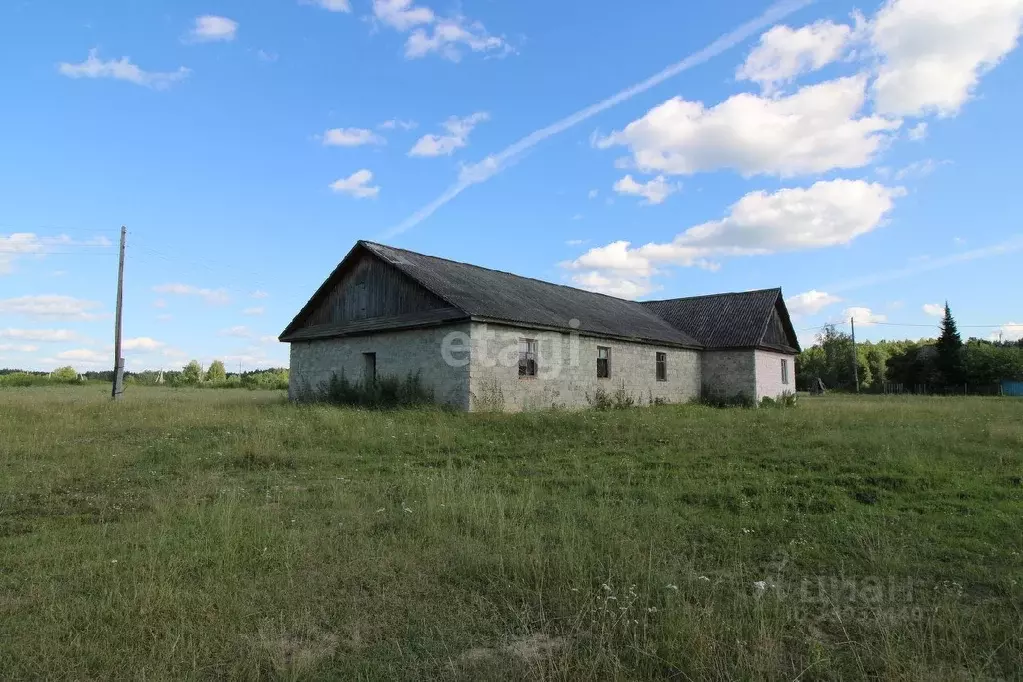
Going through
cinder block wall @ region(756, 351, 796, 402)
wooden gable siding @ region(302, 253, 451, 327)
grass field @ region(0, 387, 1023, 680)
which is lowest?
grass field @ region(0, 387, 1023, 680)

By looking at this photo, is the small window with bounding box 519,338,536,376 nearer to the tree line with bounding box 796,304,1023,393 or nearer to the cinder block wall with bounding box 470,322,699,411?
the cinder block wall with bounding box 470,322,699,411

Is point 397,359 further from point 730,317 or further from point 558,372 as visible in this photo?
point 730,317

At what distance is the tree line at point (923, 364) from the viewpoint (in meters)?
50.3

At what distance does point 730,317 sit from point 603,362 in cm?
1025

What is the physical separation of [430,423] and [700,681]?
1249cm

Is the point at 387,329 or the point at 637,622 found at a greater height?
the point at 387,329

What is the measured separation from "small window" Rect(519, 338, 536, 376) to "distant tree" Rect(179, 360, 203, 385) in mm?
48782

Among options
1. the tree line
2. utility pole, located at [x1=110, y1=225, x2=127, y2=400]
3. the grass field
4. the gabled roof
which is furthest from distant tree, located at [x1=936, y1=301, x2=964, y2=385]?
utility pole, located at [x1=110, y1=225, x2=127, y2=400]

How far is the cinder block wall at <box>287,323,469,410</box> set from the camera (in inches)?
702

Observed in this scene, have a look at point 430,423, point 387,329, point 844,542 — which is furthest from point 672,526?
point 387,329

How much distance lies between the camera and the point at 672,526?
6.11 metres

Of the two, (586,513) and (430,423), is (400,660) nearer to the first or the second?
(586,513)

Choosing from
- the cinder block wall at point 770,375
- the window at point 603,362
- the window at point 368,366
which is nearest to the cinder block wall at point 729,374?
the cinder block wall at point 770,375

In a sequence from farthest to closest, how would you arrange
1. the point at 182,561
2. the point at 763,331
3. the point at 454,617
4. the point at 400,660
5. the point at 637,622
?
the point at 763,331, the point at 182,561, the point at 454,617, the point at 637,622, the point at 400,660
